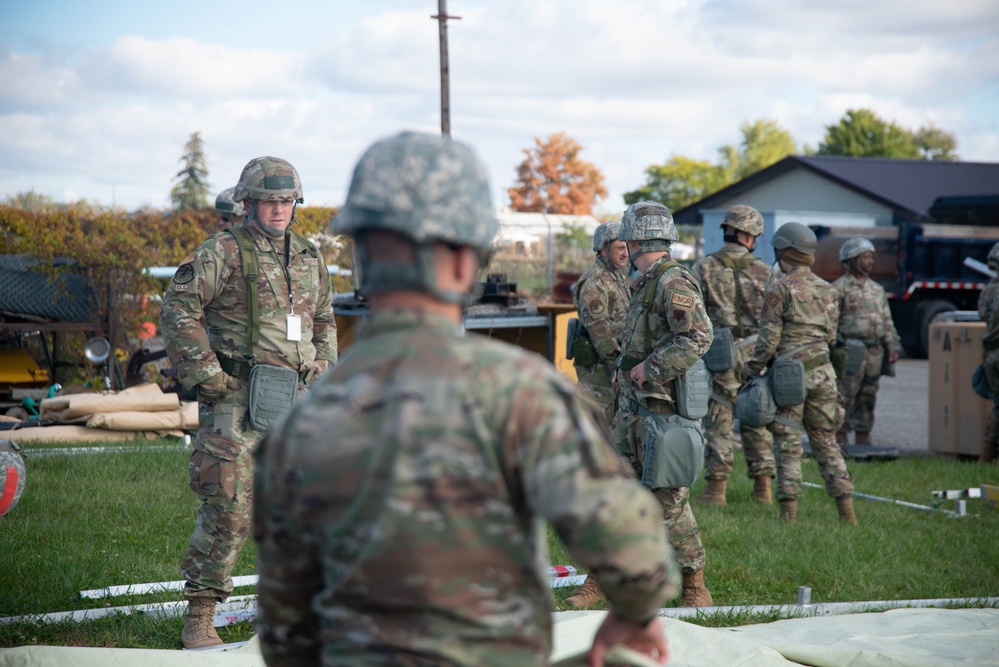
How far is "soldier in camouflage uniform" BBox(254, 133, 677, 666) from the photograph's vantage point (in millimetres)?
1817

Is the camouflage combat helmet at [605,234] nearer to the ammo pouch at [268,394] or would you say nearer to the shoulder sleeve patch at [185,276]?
the ammo pouch at [268,394]

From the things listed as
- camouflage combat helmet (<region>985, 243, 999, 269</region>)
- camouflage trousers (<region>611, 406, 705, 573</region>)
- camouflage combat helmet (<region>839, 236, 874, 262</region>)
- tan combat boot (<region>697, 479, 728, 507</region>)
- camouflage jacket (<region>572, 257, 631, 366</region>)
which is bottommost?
tan combat boot (<region>697, 479, 728, 507</region>)

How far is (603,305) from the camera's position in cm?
808

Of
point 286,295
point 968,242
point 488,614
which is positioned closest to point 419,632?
point 488,614

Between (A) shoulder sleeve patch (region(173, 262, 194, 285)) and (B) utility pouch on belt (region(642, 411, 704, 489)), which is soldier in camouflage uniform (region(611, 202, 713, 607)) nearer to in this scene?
(B) utility pouch on belt (region(642, 411, 704, 489))

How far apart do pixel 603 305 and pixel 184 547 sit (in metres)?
3.57

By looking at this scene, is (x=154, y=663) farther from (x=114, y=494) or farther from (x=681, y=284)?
(x=114, y=494)

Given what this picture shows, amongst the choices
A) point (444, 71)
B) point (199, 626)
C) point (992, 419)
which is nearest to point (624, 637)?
point (199, 626)

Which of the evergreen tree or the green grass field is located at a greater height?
the evergreen tree

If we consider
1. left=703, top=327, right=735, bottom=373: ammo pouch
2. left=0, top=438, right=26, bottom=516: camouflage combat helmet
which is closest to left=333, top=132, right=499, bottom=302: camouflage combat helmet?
left=0, top=438, right=26, bottom=516: camouflage combat helmet

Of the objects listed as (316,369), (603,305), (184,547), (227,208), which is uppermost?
(227,208)

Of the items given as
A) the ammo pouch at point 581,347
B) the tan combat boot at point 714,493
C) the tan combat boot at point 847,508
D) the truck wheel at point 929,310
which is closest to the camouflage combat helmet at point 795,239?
the ammo pouch at point 581,347

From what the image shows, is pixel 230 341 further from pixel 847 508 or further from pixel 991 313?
pixel 991 313

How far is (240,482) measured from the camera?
192 inches
